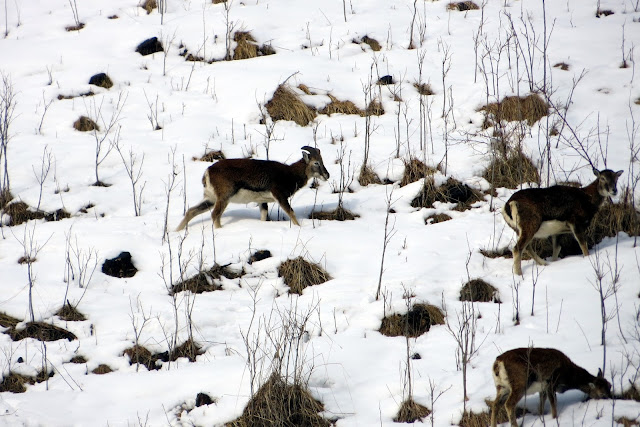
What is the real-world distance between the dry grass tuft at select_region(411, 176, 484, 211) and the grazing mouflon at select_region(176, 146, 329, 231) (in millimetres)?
2019

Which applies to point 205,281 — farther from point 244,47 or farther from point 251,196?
point 244,47

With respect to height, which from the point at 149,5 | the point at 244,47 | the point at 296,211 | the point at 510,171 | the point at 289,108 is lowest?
the point at 296,211

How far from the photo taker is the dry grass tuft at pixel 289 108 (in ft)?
43.1

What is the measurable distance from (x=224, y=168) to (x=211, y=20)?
7.68m

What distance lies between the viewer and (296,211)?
35.0ft

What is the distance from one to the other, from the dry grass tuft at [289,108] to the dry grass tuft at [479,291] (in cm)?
603

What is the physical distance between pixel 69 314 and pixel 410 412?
425 centimetres

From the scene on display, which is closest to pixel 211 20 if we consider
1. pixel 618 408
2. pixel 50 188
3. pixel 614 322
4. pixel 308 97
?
pixel 308 97

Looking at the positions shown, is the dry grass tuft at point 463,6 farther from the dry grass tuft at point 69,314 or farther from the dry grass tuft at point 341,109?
the dry grass tuft at point 69,314

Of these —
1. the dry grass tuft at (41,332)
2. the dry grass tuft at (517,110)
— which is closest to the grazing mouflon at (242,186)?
the dry grass tuft at (41,332)

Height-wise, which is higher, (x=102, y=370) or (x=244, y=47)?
(x=244, y=47)

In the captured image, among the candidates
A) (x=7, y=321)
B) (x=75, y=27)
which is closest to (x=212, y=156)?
(x=7, y=321)

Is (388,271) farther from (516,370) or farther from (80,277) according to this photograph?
(80,277)

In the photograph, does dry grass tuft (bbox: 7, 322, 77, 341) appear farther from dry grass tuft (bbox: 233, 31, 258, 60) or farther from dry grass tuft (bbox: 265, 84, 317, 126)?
dry grass tuft (bbox: 233, 31, 258, 60)
